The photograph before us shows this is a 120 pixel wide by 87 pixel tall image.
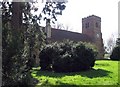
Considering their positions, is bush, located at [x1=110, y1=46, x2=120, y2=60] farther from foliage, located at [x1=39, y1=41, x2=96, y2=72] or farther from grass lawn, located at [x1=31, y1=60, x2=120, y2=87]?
grass lawn, located at [x1=31, y1=60, x2=120, y2=87]

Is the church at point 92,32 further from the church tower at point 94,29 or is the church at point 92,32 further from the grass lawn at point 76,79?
the grass lawn at point 76,79

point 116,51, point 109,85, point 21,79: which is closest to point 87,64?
point 109,85

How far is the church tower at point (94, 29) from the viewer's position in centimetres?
6027

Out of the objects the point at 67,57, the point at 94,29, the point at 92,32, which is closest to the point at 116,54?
the point at 92,32

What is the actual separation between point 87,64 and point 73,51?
157cm

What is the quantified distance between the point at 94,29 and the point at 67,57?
135 feet

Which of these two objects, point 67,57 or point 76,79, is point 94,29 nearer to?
point 67,57

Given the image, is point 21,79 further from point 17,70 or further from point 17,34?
point 17,34

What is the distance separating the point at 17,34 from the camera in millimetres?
11430

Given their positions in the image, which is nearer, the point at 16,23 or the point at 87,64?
the point at 16,23

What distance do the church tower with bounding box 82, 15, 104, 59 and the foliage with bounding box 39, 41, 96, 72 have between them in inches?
1492

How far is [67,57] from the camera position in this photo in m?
20.4

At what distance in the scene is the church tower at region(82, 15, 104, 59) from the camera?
198 feet

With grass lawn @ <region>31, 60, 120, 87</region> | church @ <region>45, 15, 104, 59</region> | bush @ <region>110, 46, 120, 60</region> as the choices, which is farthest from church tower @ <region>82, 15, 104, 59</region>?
grass lawn @ <region>31, 60, 120, 87</region>
